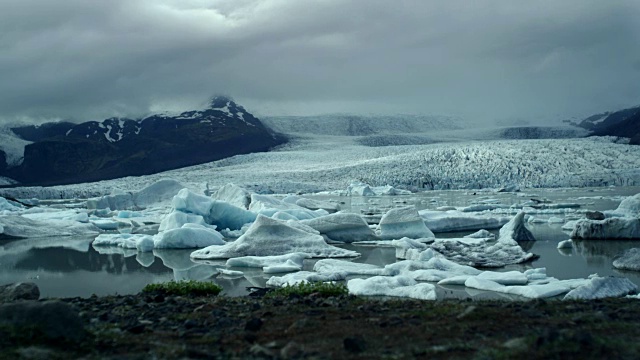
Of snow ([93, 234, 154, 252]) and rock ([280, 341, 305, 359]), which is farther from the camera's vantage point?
snow ([93, 234, 154, 252])

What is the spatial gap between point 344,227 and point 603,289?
987 centimetres

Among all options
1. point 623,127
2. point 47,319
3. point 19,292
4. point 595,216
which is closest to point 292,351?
point 47,319

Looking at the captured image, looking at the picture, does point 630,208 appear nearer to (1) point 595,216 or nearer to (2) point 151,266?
(1) point 595,216

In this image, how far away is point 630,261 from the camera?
11.7m

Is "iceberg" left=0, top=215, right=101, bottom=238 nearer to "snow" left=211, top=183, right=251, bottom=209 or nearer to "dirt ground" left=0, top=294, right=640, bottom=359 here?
"snow" left=211, top=183, right=251, bottom=209

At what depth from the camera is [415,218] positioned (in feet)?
59.6

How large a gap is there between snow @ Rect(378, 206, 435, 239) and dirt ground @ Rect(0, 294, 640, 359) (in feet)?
35.3

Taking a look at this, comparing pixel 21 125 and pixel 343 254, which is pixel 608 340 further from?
pixel 21 125

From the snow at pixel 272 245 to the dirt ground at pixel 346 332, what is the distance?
291 inches

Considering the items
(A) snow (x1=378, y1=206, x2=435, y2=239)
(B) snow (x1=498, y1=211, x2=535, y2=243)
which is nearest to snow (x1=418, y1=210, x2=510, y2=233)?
(A) snow (x1=378, y1=206, x2=435, y2=239)

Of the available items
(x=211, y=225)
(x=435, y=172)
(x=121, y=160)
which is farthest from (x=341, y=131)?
(x=211, y=225)

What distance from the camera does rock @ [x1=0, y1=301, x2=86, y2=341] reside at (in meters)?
4.88

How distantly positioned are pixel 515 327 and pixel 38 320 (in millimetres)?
3772

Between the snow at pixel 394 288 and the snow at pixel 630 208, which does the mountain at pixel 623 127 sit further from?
the snow at pixel 394 288
